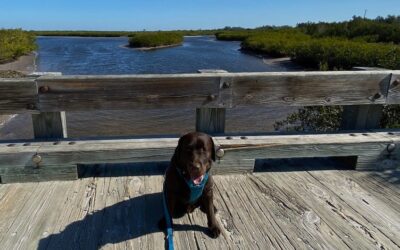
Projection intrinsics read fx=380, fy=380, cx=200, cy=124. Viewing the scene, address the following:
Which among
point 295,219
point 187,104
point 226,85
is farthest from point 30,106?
point 295,219

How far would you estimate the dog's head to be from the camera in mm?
2578

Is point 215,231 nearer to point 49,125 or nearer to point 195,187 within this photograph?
point 195,187

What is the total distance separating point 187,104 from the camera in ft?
11.6

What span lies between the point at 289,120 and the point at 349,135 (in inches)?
143

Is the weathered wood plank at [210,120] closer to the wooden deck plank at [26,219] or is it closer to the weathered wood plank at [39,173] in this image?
the weathered wood plank at [39,173]

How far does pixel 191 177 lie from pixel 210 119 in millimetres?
1266

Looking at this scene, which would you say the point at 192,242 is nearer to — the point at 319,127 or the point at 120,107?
the point at 120,107

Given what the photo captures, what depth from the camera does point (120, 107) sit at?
11.4 ft

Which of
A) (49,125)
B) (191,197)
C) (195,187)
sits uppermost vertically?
(49,125)

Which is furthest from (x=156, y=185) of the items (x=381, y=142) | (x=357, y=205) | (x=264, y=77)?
(x=381, y=142)

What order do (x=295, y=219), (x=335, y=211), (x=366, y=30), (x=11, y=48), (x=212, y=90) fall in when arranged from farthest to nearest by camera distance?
(x=366, y=30), (x=11, y=48), (x=212, y=90), (x=335, y=211), (x=295, y=219)

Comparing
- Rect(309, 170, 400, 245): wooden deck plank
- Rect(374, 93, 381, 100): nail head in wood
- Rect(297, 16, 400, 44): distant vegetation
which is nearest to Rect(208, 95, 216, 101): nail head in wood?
Rect(309, 170, 400, 245): wooden deck plank

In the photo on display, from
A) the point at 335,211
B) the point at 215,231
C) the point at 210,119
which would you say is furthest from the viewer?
the point at 210,119

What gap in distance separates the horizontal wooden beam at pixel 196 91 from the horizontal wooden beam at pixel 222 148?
39 centimetres
